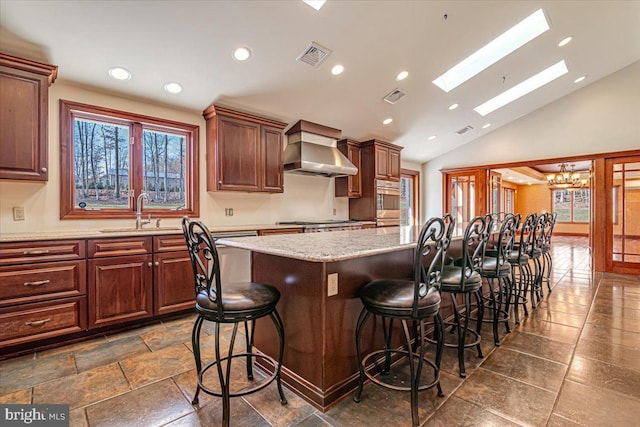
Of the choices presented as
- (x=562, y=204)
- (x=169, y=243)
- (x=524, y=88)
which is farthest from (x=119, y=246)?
(x=562, y=204)

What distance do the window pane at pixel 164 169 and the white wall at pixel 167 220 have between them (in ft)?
0.72

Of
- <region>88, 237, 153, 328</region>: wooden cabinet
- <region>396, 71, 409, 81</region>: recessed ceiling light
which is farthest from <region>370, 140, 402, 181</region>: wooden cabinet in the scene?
<region>88, 237, 153, 328</region>: wooden cabinet

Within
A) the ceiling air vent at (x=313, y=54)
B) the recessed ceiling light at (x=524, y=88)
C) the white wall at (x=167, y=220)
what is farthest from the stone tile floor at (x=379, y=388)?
the recessed ceiling light at (x=524, y=88)

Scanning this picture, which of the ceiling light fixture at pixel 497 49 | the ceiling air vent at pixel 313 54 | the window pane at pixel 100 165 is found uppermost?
the ceiling light fixture at pixel 497 49

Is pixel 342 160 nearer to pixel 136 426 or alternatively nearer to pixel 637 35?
pixel 136 426

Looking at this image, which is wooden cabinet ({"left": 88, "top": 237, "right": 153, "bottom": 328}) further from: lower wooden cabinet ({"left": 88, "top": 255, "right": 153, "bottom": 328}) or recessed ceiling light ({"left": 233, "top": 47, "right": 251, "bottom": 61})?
recessed ceiling light ({"left": 233, "top": 47, "right": 251, "bottom": 61})

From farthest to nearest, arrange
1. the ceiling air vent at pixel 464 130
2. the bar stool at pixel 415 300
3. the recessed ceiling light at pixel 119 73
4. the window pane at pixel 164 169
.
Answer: the ceiling air vent at pixel 464 130 < the window pane at pixel 164 169 < the recessed ceiling light at pixel 119 73 < the bar stool at pixel 415 300

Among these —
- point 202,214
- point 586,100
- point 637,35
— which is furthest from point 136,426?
point 586,100

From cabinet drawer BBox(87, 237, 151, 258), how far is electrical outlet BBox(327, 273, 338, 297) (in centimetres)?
210

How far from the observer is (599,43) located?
14.7 ft

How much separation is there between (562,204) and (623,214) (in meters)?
8.33

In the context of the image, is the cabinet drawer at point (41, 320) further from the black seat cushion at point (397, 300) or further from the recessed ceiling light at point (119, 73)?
the black seat cushion at point (397, 300)

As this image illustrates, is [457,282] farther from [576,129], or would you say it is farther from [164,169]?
[576,129]

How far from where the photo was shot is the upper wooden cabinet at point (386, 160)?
18.6 ft
